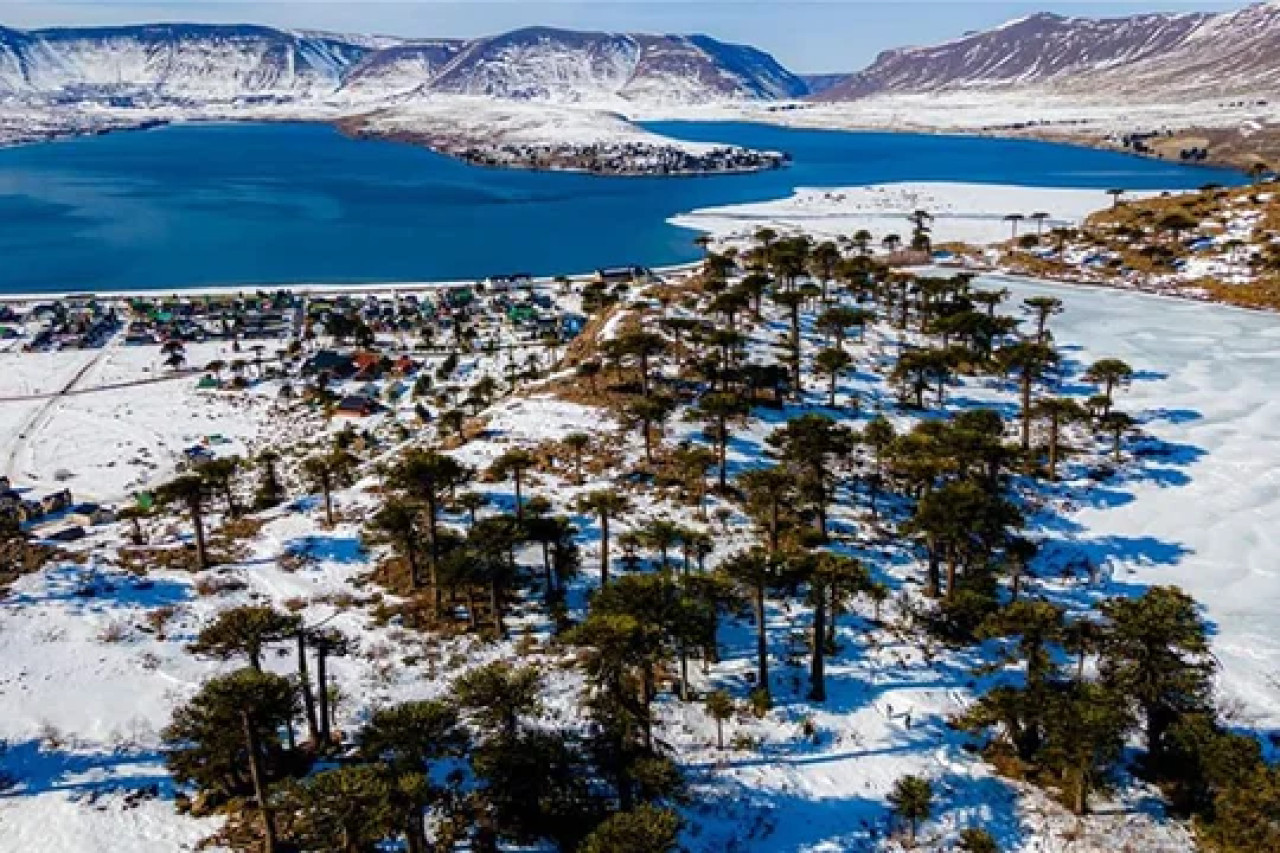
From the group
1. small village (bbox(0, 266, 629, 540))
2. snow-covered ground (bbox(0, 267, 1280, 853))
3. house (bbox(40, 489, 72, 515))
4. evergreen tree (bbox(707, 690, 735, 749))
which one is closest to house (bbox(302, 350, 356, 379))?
small village (bbox(0, 266, 629, 540))

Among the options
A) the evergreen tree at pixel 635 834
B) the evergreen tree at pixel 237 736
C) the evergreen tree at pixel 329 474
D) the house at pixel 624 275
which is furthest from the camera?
the house at pixel 624 275

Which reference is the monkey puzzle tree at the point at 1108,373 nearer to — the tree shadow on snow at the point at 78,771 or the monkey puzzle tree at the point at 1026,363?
the monkey puzzle tree at the point at 1026,363

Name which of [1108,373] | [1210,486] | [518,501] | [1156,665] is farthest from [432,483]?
[1108,373]

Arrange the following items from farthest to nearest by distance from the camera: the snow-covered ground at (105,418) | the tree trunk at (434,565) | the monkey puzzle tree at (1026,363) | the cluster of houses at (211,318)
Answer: the cluster of houses at (211,318) → the snow-covered ground at (105,418) → the monkey puzzle tree at (1026,363) → the tree trunk at (434,565)

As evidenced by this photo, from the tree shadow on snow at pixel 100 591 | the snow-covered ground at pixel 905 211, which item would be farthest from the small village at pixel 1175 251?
the tree shadow on snow at pixel 100 591

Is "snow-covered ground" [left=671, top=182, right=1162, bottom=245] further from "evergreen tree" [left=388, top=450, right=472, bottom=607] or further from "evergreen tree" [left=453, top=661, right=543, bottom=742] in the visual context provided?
"evergreen tree" [left=453, top=661, right=543, bottom=742]

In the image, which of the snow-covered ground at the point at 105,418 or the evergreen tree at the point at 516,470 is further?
the snow-covered ground at the point at 105,418

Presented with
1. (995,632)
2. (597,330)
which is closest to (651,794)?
(995,632)
